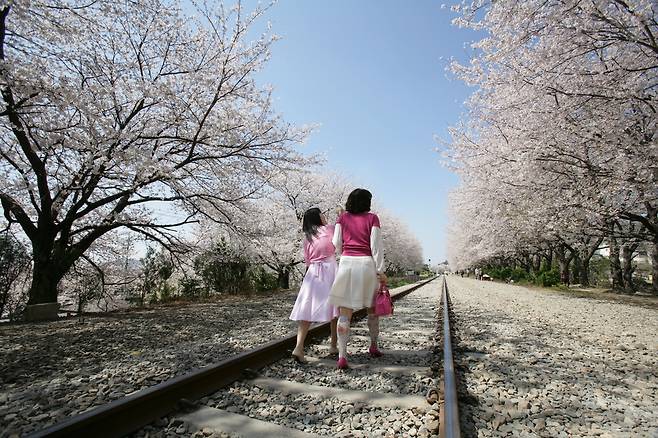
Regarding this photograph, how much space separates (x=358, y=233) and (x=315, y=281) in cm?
78

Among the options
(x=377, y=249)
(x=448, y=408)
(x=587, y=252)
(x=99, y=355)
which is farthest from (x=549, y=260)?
(x=99, y=355)

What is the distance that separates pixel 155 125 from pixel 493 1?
7.72 metres

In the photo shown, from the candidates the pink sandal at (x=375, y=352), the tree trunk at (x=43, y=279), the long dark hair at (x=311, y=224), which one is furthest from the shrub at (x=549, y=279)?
the tree trunk at (x=43, y=279)

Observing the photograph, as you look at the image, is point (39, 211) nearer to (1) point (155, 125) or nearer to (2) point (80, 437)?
(1) point (155, 125)

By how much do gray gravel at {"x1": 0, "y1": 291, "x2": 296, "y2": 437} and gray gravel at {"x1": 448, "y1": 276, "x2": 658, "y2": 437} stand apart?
2.80 meters

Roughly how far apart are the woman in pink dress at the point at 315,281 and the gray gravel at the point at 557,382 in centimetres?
160

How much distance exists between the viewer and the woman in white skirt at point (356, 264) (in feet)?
12.5

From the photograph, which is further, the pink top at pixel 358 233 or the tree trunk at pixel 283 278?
the tree trunk at pixel 283 278

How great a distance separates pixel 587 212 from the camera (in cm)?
1209

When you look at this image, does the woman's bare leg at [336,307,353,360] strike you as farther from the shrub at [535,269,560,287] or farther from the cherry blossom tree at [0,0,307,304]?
the shrub at [535,269,560,287]

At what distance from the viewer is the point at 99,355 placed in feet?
14.3

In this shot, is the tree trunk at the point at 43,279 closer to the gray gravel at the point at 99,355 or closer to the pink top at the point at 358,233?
the gray gravel at the point at 99,355

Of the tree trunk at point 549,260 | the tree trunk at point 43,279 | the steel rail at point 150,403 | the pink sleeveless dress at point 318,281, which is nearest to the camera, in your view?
the steel rail at point 150,403

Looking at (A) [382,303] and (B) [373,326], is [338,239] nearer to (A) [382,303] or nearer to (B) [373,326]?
(A) [382,303]
